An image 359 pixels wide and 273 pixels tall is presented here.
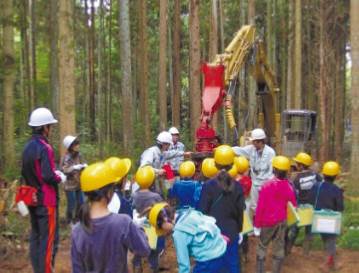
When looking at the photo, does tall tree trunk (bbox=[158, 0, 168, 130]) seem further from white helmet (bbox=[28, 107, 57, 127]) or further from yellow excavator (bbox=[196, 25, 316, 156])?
white helmet (bbox=[28, 107, 57, 127])

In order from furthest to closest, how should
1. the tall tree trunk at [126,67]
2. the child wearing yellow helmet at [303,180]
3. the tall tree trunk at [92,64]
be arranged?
the tall tree trunk at [92,64]
the tall tree trunk at [126,67]
the child wearing yellow helmet at [303,180]

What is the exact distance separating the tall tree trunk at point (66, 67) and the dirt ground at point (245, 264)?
251 cm

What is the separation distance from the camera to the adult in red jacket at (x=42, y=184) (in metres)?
6.41

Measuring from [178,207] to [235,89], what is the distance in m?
6.22

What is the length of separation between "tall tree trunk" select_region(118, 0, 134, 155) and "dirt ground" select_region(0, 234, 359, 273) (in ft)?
29.7

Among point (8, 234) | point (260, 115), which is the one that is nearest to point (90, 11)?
point (260, 115)

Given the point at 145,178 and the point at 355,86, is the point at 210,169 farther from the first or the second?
the point at 355,86

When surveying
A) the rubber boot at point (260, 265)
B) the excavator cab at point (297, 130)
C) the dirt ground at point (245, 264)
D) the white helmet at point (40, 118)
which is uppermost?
the white helmet at point (40, 118)

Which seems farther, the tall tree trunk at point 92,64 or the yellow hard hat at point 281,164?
the tall tree trunk at point 92,64

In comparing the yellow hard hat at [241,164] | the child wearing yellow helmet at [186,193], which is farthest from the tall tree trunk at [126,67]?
the child wearing yellow helmet at [186,193]

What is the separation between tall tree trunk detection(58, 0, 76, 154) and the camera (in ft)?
36.4

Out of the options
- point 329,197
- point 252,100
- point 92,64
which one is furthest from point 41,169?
point 92,64

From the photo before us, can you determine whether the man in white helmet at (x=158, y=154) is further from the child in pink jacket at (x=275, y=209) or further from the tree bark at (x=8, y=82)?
the tree bark at (x=8, y=82)

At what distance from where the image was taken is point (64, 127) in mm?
11320
